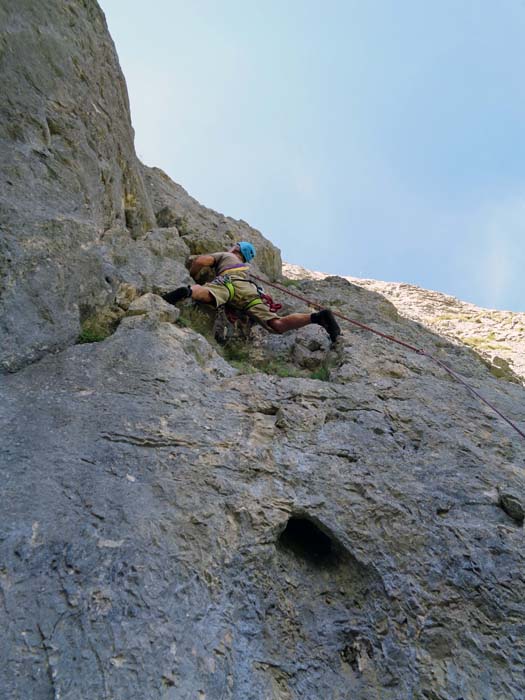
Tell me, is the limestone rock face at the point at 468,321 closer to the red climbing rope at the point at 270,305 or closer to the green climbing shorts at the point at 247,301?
Answer: the red climbing rope at the point at 270,305

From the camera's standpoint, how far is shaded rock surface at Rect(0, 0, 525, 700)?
9.65ft

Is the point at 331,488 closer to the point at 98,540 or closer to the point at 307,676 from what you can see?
the point at 307,676

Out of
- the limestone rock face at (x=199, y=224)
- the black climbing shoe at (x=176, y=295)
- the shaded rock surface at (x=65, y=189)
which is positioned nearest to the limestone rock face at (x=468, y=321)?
the limestone rock face at (x=199, y=224)

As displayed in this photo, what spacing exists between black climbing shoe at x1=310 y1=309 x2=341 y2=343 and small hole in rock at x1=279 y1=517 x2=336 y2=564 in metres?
3.38

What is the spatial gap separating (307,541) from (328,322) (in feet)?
11.7

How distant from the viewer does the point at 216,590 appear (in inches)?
129

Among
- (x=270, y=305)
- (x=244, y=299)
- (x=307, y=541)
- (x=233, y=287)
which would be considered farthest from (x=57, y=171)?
(x=307, y=541)

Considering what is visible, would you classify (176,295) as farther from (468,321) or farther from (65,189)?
(468,321)

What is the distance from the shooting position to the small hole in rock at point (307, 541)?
399 cm

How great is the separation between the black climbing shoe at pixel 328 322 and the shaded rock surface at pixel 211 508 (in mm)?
867

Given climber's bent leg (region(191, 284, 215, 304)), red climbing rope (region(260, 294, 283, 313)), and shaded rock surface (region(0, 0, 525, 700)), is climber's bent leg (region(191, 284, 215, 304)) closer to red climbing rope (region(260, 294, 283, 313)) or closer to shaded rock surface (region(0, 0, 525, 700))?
red climbing rope (region(260, 294, 283, 313))

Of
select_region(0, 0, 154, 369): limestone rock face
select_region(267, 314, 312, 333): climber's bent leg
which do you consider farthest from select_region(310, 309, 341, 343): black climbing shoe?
select_region(0, 0, 154, 369): limestone rock face

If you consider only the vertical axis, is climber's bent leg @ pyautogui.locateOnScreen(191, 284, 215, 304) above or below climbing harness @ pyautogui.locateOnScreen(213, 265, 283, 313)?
below

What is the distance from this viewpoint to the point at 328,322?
706 cm
